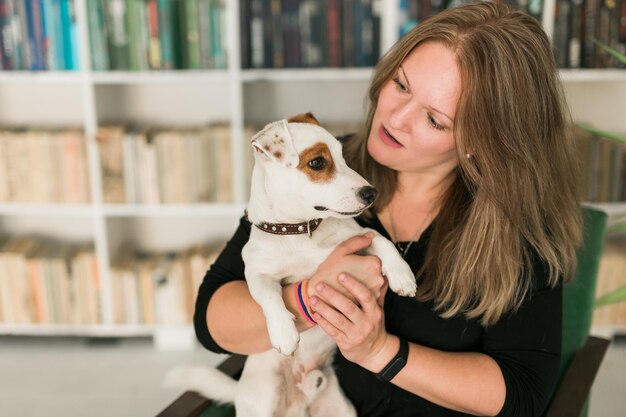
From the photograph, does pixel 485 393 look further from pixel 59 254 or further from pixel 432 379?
pixel 59 254

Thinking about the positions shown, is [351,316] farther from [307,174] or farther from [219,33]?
[219,33]

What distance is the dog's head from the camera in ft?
3.60

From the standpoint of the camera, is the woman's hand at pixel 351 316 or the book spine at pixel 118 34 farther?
the book spine at pixel 118 34

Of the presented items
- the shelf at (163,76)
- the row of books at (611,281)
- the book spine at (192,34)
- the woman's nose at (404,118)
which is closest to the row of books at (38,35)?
the shelf at (163,76)

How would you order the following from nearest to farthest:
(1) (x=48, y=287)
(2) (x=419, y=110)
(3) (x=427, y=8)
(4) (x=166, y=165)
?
(2) (x=419, y=110), (3) (x=427, y=8), (4) (x=166, y=165), (1) (x=48, y=287)

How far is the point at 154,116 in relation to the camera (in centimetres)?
263

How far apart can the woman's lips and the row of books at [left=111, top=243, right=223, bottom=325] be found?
1.44m

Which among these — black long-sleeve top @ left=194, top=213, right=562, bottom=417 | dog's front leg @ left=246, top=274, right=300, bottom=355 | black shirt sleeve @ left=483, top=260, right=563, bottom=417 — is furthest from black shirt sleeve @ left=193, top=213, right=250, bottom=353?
black shirt sleeve @ left=483, top=260, right=563, bottom=417

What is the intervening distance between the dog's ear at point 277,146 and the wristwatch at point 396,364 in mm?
376

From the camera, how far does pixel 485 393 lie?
3.76 ft

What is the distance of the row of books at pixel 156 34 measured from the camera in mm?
2258

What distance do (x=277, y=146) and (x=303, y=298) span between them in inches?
10.6

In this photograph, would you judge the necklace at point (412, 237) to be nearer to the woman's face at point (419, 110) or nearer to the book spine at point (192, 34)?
the woman's face at point (419, 110)

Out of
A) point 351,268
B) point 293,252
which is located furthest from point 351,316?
point 293,252
